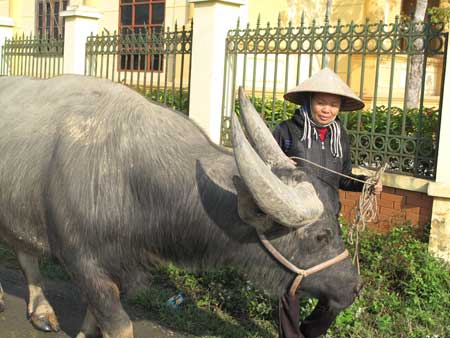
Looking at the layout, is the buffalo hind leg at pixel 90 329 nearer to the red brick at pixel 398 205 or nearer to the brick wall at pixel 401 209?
the brick wall at pixel 401 209

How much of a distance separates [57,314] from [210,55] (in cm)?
326

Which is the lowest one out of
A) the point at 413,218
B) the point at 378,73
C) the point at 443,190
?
the point at 413,218

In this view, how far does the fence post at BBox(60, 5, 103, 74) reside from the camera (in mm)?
8531

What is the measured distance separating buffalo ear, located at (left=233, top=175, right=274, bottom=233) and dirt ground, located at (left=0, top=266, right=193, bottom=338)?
1.72 meters

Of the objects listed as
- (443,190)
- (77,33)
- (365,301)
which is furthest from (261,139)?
(77,33)

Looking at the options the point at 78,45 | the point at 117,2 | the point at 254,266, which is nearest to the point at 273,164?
the point at 254,266

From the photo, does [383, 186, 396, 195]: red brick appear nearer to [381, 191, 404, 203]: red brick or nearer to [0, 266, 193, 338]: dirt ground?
[381, 191, 404, 203]: red brick

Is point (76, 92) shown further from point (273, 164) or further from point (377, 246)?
point (377, 246)

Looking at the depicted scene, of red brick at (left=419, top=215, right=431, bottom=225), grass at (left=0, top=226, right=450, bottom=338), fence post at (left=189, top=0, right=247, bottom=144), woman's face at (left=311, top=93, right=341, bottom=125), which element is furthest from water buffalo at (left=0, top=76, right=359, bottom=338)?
fence post at (left=189, top=0, right=247, bottom=144)

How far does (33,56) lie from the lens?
9.59 m

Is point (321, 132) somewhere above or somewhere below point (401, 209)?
above

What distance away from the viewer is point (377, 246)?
15.9ft

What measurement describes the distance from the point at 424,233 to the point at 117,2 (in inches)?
407

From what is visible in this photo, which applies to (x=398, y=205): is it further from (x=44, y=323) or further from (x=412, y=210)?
(x=44, y=323)
